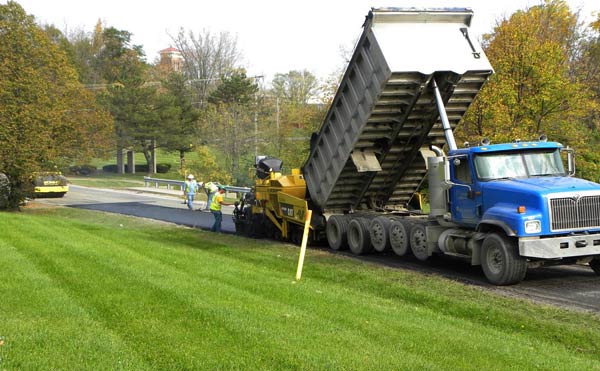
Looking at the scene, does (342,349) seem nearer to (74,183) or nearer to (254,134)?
(254,134)

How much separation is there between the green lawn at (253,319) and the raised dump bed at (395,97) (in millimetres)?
2822

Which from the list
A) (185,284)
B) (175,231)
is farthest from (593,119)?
(185,284)

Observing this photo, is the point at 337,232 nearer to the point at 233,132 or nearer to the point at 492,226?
the point at 492,226

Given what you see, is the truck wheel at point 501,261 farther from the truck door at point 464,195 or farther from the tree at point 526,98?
the tree at point 526,98

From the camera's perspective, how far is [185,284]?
9.23 meters

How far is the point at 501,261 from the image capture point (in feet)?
35.3

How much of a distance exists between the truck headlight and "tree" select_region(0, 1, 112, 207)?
70.4ft

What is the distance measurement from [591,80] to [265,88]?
40.9 m

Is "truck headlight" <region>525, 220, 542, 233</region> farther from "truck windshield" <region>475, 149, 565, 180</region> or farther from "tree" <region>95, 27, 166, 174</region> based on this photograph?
"tree" <region>95, 27, 166, 174</region>

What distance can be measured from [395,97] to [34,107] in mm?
18904

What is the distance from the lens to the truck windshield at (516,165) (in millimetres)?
11555

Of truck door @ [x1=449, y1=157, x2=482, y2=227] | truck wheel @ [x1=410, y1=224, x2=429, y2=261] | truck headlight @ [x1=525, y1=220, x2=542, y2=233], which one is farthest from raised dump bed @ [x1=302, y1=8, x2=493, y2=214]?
truck headlight @ [x1=525, y1=220, x2=542, y2=233]

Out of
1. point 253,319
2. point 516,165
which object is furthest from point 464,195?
point 253,319

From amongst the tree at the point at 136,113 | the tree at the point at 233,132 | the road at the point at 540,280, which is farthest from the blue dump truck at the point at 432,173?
the tree at the point at 136,113
